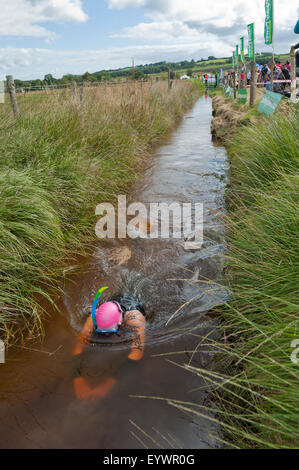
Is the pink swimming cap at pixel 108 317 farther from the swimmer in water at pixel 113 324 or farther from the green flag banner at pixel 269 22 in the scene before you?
the green flag banner at pixel 269 22

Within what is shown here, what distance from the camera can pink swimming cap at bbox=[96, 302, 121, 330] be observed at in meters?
2.65

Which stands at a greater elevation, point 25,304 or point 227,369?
point 25,304

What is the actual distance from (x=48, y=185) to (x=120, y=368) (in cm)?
243

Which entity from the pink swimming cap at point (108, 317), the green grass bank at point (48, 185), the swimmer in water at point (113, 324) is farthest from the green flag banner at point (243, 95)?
the pink swimming cap at point (108, 317)

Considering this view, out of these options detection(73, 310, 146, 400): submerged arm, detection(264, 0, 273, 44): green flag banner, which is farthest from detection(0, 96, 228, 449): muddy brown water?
detection(264, 0, 273, 44): green flag banner

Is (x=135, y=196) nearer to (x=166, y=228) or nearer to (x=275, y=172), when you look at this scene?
(x=166, y=228)

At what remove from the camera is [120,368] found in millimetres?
2395

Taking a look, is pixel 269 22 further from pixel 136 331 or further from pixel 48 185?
pixel 136 331

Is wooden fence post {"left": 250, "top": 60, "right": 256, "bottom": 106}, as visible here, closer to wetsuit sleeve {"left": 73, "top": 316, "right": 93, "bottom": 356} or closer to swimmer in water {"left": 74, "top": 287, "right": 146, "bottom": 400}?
swimmer in water {"left": 74, "top": 287, "right": 146, "bottom": 400}

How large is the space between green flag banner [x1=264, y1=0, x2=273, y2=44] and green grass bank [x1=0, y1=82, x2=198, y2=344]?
5.90 m

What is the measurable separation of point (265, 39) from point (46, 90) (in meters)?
7.50

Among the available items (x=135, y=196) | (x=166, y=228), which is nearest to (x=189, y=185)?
(x=135, y=196)

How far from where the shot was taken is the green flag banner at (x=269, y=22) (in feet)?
31.7
